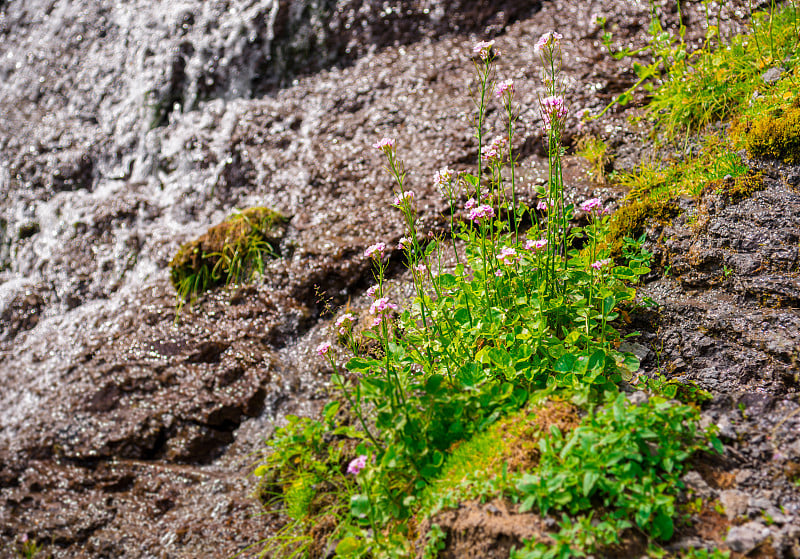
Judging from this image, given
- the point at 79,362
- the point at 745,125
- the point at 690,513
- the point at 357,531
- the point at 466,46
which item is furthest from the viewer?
the point at 466,46

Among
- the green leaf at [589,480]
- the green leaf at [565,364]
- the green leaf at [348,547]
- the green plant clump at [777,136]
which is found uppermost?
the green plant clump at [777,136]

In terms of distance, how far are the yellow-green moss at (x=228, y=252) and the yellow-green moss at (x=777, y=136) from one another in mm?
3102

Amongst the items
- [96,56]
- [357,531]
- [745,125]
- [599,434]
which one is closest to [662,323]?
[599,434]

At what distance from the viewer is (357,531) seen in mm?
1964

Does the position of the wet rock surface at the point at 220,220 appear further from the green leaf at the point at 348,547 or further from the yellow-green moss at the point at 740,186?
the green leaf at the point at 348,547

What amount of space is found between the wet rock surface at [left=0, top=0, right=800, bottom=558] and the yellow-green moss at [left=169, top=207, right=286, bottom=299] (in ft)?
0.43

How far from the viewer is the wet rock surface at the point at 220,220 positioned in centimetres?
243

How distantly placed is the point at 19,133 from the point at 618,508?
26.1ft

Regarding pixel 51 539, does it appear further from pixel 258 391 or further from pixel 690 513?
pixel 690 513

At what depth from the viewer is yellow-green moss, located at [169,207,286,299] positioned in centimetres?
403

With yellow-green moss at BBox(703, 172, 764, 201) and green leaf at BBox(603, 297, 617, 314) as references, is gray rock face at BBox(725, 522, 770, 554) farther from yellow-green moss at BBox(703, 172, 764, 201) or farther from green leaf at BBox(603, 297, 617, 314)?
yellow-green moss at BBox(703, 172, 764, 201)

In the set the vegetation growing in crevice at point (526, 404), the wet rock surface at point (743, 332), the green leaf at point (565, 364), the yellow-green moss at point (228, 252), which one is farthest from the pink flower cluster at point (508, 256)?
the yellow-green moss at point (228, 252)

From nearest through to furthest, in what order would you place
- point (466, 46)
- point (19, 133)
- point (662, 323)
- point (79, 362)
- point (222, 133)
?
1. point (662, 323)
2. point (79, 362)
3. point (466, 46)
4. point (222, 133)
5. point (19, 133)

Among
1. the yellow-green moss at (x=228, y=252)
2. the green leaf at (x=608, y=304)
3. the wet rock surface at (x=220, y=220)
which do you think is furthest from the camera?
the yellow-green moss at (x=228, y=252)
